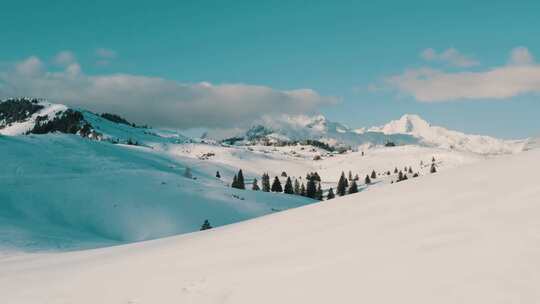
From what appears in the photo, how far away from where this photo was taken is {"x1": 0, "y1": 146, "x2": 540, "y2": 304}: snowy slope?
6.05 m

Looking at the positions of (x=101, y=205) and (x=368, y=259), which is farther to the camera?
(x=101, y=205)

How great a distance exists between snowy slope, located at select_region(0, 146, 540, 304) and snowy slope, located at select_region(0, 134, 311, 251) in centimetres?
2585

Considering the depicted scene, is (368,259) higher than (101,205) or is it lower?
higher

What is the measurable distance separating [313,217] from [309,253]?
401 cm

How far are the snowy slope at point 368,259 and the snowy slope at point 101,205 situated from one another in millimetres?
25849

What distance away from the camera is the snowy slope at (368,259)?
19.9 ft

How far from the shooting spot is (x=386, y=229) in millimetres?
8930

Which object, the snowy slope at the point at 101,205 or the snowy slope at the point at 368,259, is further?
Answer: the snowy slope at the point at 101,205

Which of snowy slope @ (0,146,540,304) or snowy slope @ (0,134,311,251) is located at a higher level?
snowy slope @ (0,146,540,304)

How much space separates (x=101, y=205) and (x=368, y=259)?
54.7 metres

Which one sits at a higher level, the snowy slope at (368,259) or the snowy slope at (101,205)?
the snowy slope at (368,259)

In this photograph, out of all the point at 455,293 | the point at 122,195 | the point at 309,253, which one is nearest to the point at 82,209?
the point at 122,195

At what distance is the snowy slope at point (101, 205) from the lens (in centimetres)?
4019

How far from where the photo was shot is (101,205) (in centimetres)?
5644
